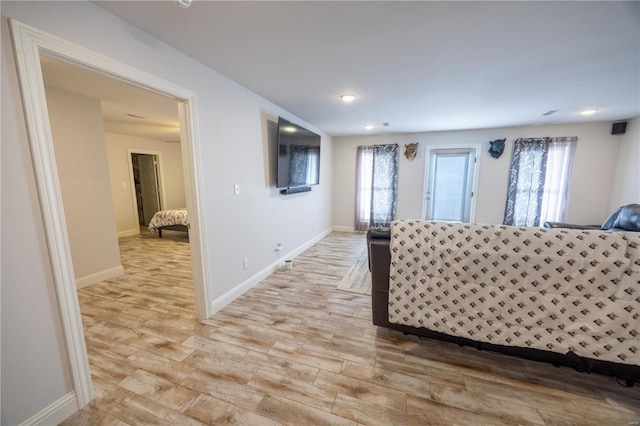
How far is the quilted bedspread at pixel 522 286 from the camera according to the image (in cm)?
143

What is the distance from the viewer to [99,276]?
3104mm

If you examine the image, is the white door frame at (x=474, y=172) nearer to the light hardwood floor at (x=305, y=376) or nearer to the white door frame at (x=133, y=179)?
the light hardwood floor at (x=305, y=376)

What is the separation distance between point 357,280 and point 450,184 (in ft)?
11.7

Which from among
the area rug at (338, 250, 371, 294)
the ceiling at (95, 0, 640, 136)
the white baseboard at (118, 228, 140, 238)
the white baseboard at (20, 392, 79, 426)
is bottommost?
the area rug at (338, 250, 371, 294)

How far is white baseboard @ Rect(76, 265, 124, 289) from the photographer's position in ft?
9.56

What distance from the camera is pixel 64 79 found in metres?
2.42

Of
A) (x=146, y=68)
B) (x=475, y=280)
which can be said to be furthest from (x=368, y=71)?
(x=475, y=280)

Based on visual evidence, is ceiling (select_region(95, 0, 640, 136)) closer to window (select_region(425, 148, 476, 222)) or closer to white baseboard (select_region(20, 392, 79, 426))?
window (select_region(425, 148, 476, 222))

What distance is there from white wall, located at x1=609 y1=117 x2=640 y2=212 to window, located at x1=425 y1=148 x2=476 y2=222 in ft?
6.91

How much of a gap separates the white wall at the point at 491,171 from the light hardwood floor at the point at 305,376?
3.67m

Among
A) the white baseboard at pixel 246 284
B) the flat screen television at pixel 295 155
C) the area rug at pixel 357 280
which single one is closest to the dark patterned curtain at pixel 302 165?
the flat screen television at pixel 295 155

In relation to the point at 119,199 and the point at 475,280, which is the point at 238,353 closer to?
the point at 475,280

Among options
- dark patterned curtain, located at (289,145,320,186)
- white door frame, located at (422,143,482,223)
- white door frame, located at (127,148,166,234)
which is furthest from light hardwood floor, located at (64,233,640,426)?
white door frame, located at (127,148,166,234)

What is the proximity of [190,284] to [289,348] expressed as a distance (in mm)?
1807
